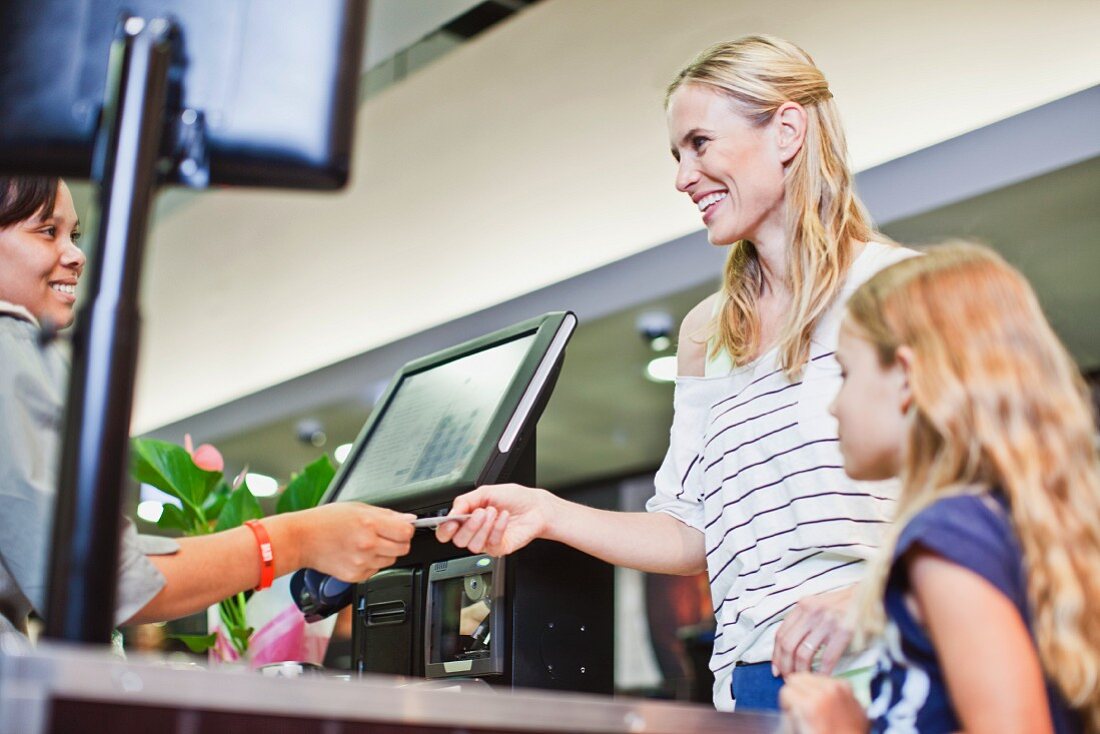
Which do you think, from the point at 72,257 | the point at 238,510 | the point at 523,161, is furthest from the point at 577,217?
the point at 72,257

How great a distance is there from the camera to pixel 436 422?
1676 millimetres

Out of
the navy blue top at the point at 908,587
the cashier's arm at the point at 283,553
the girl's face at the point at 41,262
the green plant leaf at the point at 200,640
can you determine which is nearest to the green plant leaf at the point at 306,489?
the green plant leaf at the point at 200,640

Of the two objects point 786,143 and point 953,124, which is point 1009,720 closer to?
point 786,143

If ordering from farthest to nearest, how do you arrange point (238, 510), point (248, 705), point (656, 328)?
1. point (656, 328)
2. point (238, 510)
3. point (248, 705)

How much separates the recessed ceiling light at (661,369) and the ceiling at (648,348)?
44 mm

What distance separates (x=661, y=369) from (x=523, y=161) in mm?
939

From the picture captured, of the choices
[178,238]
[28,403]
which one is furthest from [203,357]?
[28,403]

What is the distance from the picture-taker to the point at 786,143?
1.62 m

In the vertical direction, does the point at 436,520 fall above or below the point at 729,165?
below

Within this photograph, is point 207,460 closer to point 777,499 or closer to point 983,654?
point 777,499

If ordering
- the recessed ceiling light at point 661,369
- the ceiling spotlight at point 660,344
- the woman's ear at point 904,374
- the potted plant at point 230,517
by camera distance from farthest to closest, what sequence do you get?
the recessed ceiling light at point 661,369 < the ceiling spotlight at point 660,344 < the potted plant at point 230,517 < the woman's ear at point 904,374

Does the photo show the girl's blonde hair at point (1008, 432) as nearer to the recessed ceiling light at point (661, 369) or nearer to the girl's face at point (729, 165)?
the girl's face at point (729, 165)

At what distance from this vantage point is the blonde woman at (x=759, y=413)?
130 cm

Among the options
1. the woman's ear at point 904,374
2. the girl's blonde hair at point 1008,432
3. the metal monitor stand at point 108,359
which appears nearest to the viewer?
the metal monitor stand at point 108,359
